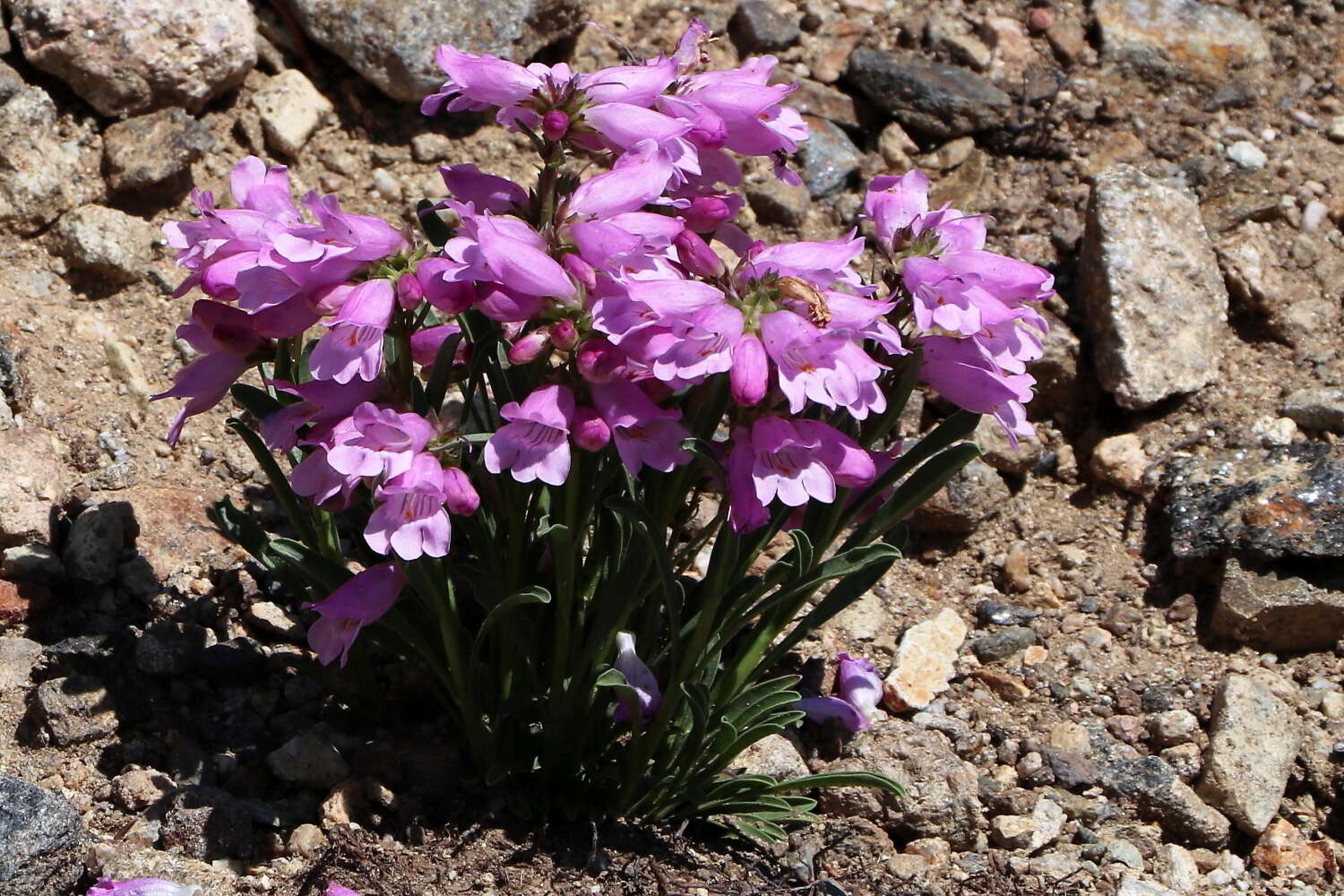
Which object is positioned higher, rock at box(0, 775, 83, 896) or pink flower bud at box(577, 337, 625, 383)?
pink flower bud at box(577, 337, 625, 383)

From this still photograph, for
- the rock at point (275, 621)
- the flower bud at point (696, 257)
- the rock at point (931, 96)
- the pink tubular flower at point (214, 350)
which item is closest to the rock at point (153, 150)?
the rock at point (275, 621)

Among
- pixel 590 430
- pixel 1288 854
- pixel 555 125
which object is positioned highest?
pixel 555 125

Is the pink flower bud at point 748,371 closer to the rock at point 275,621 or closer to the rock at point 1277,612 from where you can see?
the rock at point 275,621

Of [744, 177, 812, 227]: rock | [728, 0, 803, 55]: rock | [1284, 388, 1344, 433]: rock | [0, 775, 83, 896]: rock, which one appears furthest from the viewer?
[728, 0, 803, 55]: rock

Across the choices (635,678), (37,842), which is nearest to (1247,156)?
(635,678)

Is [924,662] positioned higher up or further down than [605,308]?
further down

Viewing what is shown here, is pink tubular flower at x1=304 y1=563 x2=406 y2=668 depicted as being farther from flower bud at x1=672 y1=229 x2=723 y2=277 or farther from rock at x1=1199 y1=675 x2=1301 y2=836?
rock at x1=1199 y1=675 x2=1301 y2=836

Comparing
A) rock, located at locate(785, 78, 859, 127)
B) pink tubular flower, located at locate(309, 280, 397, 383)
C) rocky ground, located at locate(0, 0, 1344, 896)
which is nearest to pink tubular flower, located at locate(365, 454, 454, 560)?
pink tubular flower, located at locate(309, 280, 397, 383)

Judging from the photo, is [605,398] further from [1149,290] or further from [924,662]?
[1149,290]
